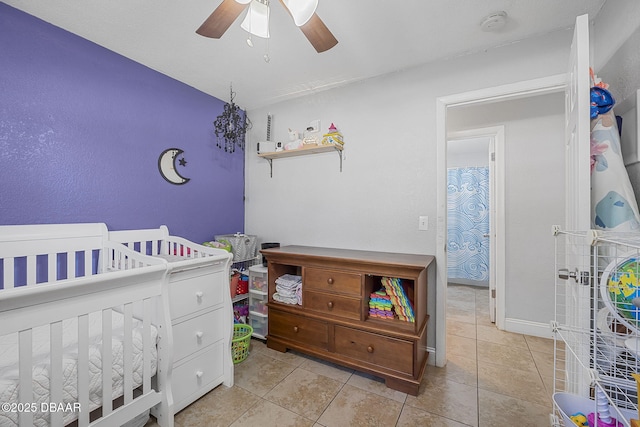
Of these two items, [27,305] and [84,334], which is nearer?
[27,305]

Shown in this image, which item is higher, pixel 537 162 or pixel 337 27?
pixel 337 27

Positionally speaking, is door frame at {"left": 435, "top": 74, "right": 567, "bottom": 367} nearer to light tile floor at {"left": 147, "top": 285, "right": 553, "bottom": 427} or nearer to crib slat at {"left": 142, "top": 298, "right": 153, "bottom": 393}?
light tile floor at {"left": 147, "top": 285, "right": 553, "bottom": 427}

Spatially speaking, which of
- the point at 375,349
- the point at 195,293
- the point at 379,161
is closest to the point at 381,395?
the point at 375,349

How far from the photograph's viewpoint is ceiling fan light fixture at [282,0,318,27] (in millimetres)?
1124

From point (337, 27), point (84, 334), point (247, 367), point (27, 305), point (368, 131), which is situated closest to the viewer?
point (27, 305)

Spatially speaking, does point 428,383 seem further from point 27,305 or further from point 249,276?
point 27,305

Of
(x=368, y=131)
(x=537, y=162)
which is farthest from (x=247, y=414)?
(x=537, y=162)

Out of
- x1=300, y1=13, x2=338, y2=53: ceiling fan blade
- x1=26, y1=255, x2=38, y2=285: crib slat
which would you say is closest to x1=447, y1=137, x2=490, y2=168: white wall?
x1=300, y1=13, x2=338, y2=53: ceiling fan blade

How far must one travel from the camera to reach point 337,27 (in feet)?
5.79

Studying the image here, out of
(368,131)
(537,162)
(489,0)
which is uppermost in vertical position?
(489,0)

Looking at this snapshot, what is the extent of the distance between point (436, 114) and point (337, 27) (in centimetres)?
102

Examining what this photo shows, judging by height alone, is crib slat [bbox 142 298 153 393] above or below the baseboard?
above

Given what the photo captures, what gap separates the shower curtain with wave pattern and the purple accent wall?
396cm

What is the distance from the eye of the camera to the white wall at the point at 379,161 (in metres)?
1.99
